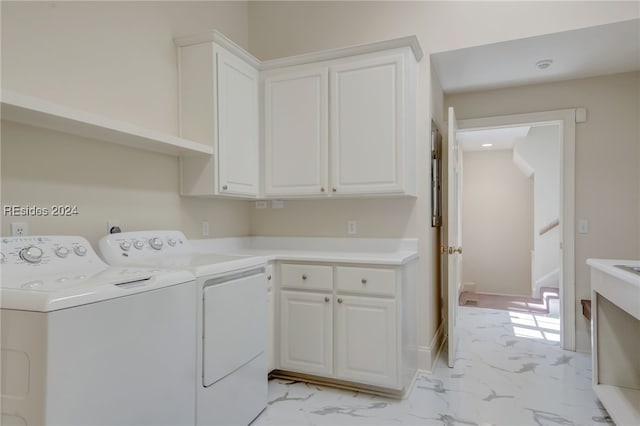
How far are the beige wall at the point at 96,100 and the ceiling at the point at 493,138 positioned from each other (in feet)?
11.7

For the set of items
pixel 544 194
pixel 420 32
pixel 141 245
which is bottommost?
pixel 141 245

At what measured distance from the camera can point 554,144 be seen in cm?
537

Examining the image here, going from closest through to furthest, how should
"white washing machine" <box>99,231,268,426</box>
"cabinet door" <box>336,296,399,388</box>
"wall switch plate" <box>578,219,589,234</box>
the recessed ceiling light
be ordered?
"white washing machine" <box>99,231,268,426</box>
"cabinet door" <box>336,296,399,388</box>
the recessed ceiling light
"wall switch plate" <box>578,219,589,234</box>

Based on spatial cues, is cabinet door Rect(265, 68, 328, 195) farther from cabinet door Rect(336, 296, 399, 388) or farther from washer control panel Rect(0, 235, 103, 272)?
washer control panel Rect(0, 235, 103, 272)

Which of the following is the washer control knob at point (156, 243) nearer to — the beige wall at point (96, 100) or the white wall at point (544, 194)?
the beige wall at point (96, 100)

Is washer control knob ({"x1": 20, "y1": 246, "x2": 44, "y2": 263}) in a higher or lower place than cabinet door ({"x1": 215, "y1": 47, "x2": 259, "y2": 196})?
lower

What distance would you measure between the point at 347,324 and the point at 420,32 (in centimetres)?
213

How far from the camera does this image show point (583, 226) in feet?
10.5

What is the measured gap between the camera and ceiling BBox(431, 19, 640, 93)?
8.22 ft

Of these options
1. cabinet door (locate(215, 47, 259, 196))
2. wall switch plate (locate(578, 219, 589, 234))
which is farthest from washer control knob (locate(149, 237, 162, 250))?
wall switch plate (locate(578, 219, 589, 234))

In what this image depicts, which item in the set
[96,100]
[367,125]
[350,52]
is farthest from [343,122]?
[96,100]

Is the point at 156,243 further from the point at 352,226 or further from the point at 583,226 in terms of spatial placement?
the point at 583,226

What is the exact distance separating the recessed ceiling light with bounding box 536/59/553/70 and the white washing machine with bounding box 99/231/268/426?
2.53 m

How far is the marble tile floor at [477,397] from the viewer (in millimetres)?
2135
